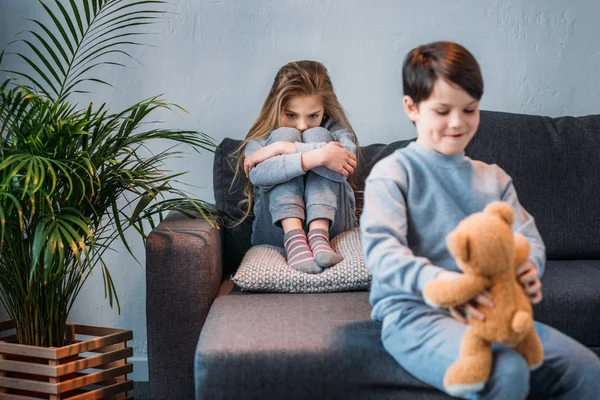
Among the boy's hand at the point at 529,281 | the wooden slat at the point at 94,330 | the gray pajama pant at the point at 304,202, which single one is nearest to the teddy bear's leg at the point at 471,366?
the boy's hand at the point at 529,281

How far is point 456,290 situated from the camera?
4.40 feet

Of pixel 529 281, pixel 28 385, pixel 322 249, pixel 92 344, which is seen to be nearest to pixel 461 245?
pixel 529 281

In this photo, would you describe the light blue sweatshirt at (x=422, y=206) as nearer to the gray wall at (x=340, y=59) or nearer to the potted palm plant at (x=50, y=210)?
the potted palm plant at (x=50, y=210)

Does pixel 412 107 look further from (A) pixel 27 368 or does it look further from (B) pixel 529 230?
(A) pixel 27 368

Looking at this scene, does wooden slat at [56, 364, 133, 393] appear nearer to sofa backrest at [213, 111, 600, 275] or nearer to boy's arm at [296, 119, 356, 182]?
sofa backrest at [213, 111, 600, 275]

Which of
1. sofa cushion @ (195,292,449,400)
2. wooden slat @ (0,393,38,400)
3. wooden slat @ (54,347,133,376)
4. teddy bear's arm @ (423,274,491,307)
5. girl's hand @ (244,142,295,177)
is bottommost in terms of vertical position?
wooden slat @ (0,393,38,400)

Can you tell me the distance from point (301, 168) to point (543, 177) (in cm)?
76

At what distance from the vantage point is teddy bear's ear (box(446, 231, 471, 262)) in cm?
133

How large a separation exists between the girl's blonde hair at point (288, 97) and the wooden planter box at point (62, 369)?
55 centimetres

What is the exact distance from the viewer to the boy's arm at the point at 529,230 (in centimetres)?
154

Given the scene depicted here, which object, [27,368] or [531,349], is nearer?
[531,349]

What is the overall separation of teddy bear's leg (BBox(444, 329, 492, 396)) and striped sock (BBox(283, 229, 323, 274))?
27.1 inches

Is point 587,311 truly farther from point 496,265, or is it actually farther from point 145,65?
point 145,65

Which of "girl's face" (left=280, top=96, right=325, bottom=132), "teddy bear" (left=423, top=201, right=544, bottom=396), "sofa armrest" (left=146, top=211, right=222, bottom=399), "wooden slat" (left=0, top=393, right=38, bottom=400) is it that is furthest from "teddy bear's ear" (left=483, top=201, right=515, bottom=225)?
"wooden slat" (left=0, top=393, right=38, bottom=400)
